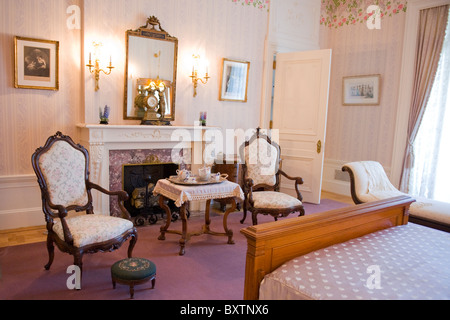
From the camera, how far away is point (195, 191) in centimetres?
333

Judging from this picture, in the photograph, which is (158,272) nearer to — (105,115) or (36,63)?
(105,115)

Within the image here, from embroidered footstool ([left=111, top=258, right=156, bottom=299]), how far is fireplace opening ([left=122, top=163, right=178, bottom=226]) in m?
1.69

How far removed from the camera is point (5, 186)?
384 cm

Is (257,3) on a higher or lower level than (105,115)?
higher

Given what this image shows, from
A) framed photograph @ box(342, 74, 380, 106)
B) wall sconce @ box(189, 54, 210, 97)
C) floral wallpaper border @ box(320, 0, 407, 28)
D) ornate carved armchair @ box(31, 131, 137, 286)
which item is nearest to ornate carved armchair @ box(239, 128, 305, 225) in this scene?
wall sconce @ box(189, 54, 210, 97)

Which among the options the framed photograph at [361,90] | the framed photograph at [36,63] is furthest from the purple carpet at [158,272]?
the framed photograph at [361,90]

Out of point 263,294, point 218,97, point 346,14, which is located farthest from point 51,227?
point 346,14

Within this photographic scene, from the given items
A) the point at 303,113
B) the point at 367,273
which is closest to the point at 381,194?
the point at 303,113

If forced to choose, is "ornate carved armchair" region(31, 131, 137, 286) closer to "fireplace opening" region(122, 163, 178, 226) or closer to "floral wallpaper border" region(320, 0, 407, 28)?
"fireplace opening" region(122, 163, 178, 226)

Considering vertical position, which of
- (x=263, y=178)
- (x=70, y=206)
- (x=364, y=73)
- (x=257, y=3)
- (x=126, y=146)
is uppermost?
(x=257, y=3)

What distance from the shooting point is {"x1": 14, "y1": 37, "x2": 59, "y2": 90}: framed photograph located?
3727 millimetres

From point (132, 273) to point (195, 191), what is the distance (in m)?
1.07

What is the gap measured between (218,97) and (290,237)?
11.2ft

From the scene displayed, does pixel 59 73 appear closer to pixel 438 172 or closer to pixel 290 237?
pixel 290 237
